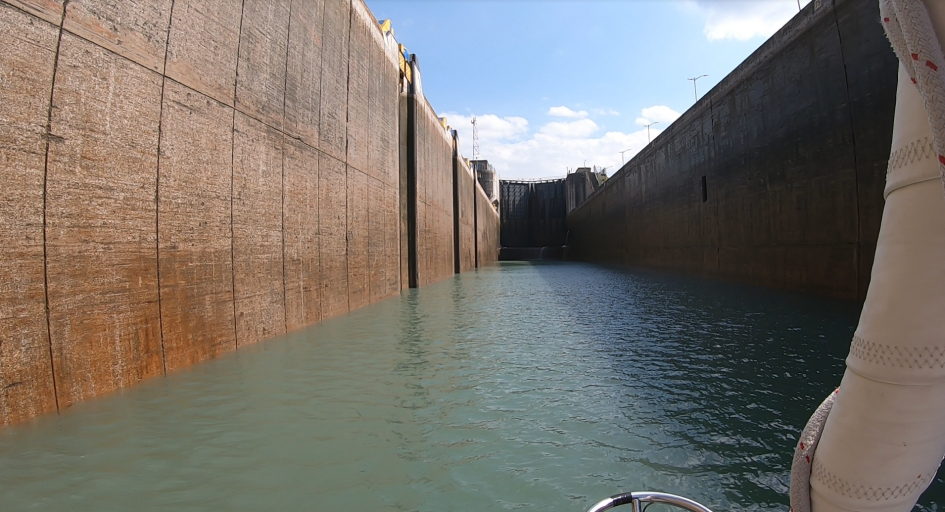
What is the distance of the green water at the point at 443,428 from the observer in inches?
101

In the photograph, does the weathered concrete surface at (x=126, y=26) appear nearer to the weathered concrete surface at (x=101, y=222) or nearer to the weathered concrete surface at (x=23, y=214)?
the weathered concrete surface at (x=101, y=222)

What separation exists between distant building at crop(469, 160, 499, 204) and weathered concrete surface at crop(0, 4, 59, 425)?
4214cm

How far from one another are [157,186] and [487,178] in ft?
139

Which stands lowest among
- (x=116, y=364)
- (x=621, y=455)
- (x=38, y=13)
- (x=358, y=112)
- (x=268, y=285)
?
(x=621, y=455)

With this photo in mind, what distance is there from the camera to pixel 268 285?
6.47m

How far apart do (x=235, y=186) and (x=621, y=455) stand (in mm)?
5031

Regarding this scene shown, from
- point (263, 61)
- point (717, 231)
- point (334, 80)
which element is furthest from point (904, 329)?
point (717, 231)

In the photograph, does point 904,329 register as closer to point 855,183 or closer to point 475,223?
point 855,183

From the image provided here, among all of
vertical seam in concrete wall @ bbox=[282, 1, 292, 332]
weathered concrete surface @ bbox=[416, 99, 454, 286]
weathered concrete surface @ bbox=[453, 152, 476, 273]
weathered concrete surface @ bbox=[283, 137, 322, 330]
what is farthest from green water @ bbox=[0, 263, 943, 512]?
weathered concrete surface @ bbox=[453, 152, 476, 273]

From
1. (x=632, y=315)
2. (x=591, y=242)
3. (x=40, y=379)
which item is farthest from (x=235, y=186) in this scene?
(x=591, y=242)

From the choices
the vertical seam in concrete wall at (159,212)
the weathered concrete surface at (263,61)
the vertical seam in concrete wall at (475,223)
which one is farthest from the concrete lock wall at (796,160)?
the vertical seam in concrete wall at (475,223)

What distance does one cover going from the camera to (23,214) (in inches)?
132

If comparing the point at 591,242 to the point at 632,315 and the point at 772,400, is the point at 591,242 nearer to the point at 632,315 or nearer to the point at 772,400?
the point at 632,315

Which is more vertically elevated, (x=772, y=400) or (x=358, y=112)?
(x=358, y=112)
